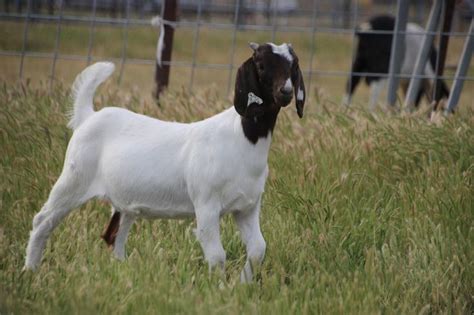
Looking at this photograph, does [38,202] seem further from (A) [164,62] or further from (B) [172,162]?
(A) [164,62]

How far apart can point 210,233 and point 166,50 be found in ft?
14.3

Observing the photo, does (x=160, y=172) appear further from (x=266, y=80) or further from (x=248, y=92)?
(x=266, y=80)

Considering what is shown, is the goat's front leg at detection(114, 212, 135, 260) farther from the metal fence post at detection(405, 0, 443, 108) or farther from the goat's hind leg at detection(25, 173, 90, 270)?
the metal fence post at detection(405, 0, 443, 108)

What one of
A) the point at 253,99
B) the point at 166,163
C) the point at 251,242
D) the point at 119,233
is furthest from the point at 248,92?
the point at 119,233

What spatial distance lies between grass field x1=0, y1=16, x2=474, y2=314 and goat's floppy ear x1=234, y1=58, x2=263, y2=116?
2.62 feet

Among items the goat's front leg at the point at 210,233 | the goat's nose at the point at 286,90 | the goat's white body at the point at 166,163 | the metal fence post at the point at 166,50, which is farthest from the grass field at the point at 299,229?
the goat's nose at the point at 286,90

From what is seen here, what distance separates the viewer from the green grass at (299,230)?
4309 millimetres

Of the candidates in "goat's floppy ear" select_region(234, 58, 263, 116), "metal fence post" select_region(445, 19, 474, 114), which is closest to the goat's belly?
"goat's floppy ear" select_region(234, 58, 263, 116)

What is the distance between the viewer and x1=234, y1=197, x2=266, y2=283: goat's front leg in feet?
15.4

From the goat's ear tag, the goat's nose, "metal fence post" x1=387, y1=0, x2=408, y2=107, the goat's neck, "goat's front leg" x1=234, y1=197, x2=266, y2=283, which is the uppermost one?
"metal fence post" x1=387, y1=0, x2=408, y2=107

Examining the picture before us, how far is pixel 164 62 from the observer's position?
28.3ft

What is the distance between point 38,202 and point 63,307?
2140mm

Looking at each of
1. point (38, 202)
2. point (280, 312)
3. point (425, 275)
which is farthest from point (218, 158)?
point (38, 202)

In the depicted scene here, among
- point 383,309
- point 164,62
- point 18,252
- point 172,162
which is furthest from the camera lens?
point 164,62
